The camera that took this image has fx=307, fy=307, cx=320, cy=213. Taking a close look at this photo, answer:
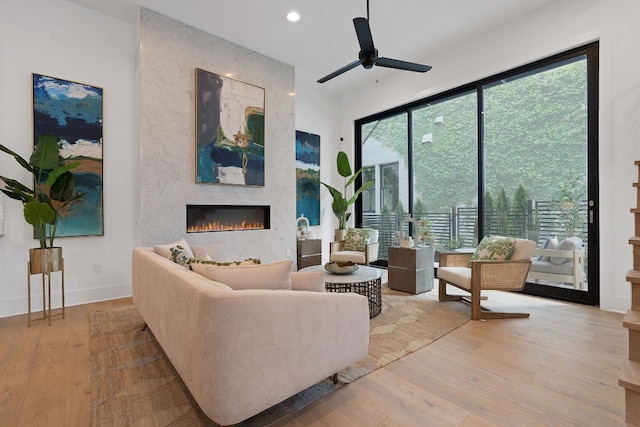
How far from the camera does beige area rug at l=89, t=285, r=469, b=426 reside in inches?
65.4

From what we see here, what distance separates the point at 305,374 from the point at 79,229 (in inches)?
140

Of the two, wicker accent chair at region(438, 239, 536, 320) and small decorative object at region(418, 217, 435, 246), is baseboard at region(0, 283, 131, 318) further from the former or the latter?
wicker accent chair at region(438, 239, 536, 320)

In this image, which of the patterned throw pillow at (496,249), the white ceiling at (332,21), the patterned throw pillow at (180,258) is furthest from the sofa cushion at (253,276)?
the white ceiling at (332,21)

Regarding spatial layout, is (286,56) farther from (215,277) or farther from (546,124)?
(215,277)

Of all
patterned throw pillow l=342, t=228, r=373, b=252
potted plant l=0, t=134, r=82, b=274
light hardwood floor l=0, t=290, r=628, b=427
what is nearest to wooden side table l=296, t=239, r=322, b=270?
patterned throw pillow l=342, t=228, r=373, b=252

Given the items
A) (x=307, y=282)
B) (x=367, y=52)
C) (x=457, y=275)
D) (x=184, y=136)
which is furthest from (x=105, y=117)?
(x=457, y=275)

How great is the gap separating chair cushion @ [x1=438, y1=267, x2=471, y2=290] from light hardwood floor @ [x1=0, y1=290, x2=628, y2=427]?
0.46 metres

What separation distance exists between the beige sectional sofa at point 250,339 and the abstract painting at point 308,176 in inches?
171

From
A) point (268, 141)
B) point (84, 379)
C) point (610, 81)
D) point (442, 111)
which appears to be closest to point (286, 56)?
point (268, 141)

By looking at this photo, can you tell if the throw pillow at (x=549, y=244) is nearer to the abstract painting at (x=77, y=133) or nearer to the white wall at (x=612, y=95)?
the white wall at (x=612, y=95)

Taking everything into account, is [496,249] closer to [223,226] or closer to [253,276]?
[253,276]

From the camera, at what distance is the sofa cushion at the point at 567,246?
11.9 feet

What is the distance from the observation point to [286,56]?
496cm

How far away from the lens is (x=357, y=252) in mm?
5117
